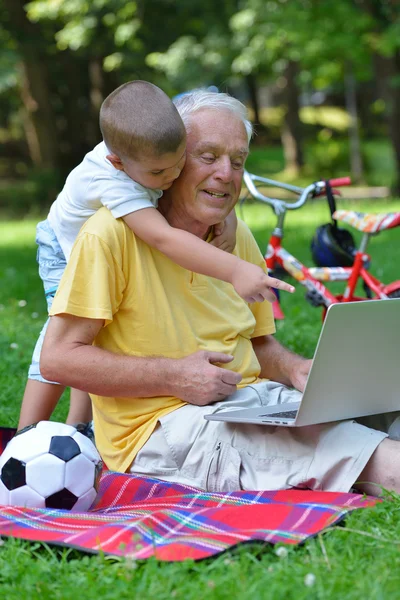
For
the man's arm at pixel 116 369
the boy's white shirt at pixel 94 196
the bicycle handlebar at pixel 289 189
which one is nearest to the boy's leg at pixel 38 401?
the boy's white shirt at pixel 94 196

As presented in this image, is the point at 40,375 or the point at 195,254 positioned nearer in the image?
the point at 195,254

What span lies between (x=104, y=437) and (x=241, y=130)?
1188 mm

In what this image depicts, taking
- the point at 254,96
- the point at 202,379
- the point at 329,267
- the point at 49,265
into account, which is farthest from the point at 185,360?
the point at 254,96

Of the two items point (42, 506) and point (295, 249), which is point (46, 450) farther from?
point (295, 249)

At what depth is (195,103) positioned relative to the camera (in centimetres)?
325

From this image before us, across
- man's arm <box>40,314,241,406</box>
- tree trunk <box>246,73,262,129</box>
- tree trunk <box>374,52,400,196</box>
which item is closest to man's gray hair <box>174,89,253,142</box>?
man's arm <box>40,314,241,406</box>

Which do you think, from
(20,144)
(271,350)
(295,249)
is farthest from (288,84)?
(271,350)

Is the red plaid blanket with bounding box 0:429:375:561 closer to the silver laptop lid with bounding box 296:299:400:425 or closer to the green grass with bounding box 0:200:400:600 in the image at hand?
the green grass with bounding box 0:200:400:600

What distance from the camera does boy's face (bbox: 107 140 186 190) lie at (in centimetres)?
305

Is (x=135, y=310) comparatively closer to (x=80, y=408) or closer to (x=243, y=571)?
(x=80, y=408)

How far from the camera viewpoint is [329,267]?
6.20 meters

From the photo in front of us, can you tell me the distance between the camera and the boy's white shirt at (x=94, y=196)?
3.13 metres

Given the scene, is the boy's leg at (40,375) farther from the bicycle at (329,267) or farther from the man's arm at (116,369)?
the bicycle at (329,267)

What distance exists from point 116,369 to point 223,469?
0.48 meters
